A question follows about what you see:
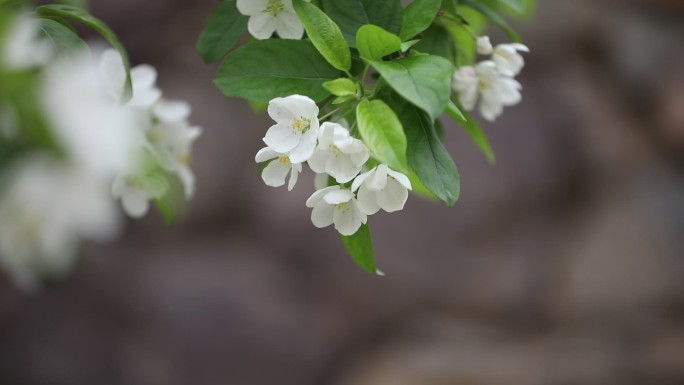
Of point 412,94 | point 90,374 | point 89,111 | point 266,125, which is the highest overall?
point 89,111

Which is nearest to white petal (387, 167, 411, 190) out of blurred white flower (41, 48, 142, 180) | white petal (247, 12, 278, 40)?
white petal (247, 12, 278, 40)

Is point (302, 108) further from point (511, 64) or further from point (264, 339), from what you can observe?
point (264, 339)

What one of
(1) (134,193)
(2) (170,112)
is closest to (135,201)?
(1) (134,193)

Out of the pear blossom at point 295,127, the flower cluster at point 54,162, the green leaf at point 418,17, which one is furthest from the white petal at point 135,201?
the flower cluster at point 54,162

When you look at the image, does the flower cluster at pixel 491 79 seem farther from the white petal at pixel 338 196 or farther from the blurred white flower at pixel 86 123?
the blurred white flower at pixel 86 123

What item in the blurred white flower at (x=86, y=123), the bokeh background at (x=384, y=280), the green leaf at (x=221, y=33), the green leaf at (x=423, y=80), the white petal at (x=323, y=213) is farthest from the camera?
the bokeh background at (x=384, y=280)

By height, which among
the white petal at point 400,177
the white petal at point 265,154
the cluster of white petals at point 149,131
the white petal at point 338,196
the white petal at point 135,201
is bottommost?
the white petal at point 135,201

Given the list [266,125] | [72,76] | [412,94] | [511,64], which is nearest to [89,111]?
[72,76]

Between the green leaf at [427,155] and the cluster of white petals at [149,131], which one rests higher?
the green leaf at [427,155]
